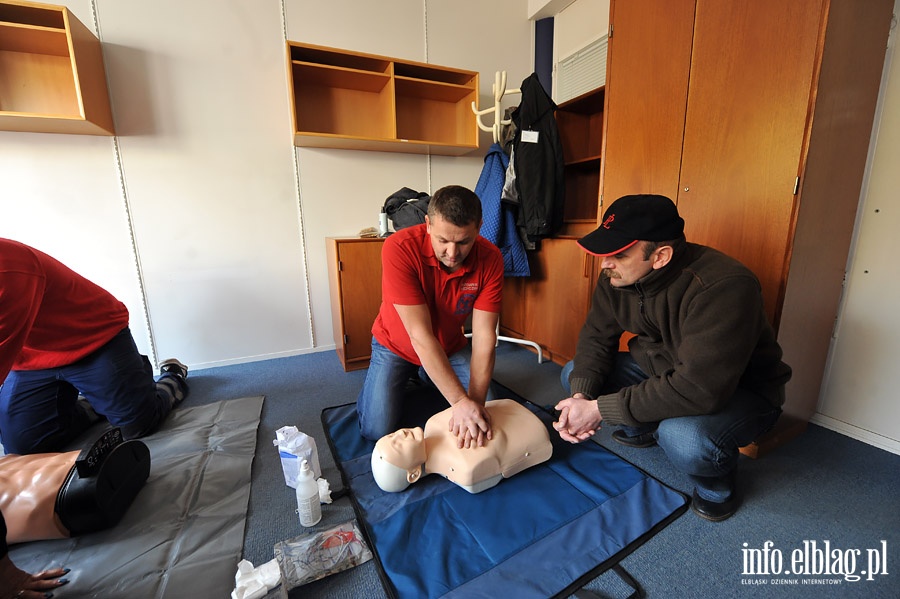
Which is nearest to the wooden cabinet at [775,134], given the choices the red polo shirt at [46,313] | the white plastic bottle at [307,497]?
the white plastic bottle at [307,497]

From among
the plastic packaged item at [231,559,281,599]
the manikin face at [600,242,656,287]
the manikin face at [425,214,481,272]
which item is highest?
the manikin face at [425,214,481,272]

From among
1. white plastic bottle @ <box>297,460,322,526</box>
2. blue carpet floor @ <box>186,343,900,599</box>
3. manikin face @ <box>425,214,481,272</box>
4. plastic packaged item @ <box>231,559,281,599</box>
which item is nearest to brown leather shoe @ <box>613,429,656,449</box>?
blue carpet floor @ <box>186,343,900,599</box>

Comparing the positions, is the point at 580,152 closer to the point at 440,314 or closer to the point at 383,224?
the point at 383,224

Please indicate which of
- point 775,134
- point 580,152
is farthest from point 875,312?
A: point 580,152

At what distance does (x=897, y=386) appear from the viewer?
150 centimetres

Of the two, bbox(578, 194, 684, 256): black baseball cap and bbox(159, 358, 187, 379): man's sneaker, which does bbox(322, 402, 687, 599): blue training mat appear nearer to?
bbox(578, 194, 684, 256): black baseball cap

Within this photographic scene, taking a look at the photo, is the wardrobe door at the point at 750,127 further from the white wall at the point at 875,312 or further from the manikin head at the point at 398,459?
the manikin head at the point at 398,459

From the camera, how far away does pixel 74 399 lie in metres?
1.66

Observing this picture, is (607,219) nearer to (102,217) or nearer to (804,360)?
(804,360)

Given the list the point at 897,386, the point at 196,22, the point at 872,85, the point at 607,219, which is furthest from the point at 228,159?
the point at 897,386

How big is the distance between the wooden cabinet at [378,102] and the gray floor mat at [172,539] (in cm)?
177

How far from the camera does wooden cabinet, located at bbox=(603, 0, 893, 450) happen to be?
4.17ft

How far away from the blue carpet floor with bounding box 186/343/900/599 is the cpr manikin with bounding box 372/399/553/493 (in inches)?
8.4

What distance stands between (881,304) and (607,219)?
4.10 ft
